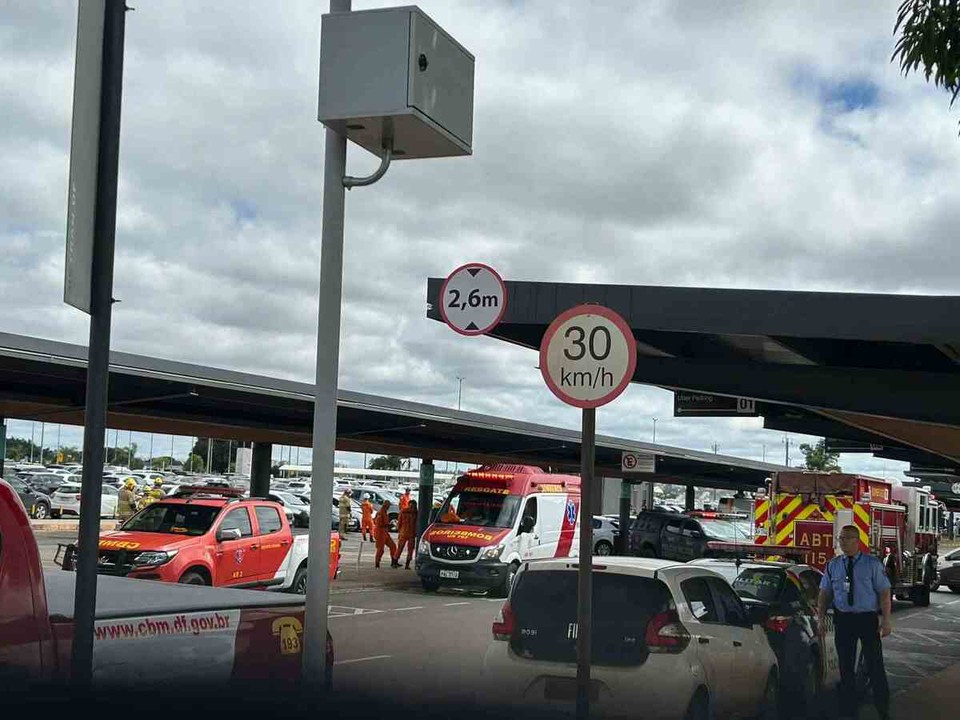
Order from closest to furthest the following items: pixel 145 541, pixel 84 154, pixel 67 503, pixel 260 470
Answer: pixel 84 154 < pixel 145 541 < pixel 260 470 < pixel 67 503

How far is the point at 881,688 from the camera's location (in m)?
10.5

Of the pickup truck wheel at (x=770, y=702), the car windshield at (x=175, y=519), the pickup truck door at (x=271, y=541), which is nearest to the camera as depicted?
the pickup truck wheel at (x=770, y=702)

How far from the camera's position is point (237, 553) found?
1855 centimetres

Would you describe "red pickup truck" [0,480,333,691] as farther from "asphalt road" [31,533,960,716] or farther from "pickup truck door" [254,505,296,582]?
"pickup truck door" [254,505,296,582]

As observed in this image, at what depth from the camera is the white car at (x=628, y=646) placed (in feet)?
27.7

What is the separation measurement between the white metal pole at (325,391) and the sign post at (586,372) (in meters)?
1.35

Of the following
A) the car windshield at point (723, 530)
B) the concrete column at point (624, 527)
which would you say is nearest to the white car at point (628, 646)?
the concrete column at point (624, 527)

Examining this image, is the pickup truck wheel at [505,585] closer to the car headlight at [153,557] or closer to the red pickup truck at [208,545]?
the red pickup truck at [208,545]

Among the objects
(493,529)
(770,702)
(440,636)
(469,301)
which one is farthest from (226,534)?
(770,702)

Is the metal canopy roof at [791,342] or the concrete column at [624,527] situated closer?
the metal canopy roof at [791,342]

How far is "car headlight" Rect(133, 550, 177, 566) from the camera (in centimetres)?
1709

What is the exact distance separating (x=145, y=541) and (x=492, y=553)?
27.6ft

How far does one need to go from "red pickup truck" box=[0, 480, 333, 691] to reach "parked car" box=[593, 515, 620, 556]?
31.6m

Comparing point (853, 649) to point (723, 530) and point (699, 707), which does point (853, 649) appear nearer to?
point (699, 707)
